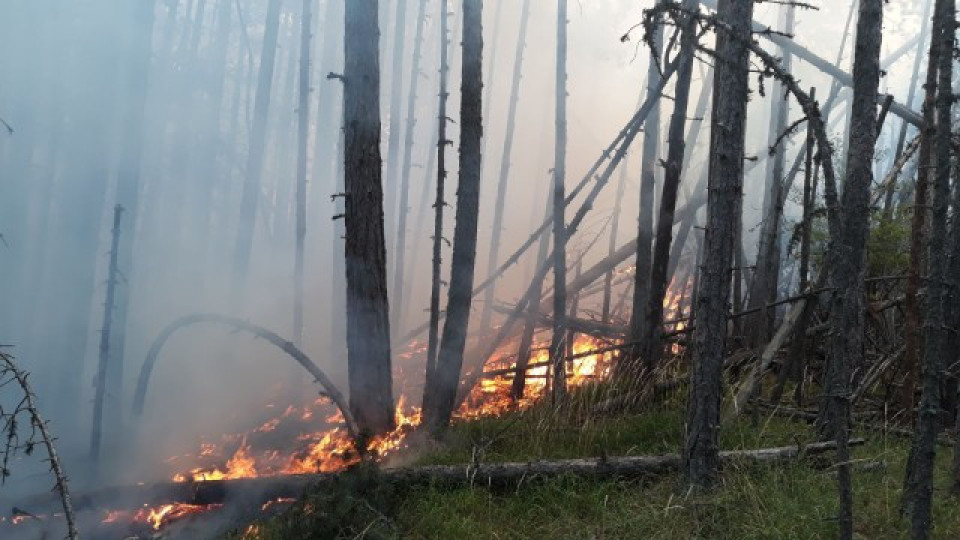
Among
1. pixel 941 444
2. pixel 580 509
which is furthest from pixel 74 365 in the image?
pixel 941 444

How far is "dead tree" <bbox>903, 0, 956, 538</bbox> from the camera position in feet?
12.0

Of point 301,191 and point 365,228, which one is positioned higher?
point 301,191

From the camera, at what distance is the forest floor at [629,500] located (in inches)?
179

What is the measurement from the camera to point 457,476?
19.3 ft

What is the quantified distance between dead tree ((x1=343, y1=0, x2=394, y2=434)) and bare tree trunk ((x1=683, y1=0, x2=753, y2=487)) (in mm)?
4069

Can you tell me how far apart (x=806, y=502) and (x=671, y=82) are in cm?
1549

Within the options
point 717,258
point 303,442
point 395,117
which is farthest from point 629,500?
point 395,117

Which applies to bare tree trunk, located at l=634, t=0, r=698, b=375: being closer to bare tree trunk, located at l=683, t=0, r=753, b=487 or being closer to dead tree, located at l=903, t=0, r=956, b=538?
bare tree trunk, located at l=683, t=0, r=753, b=487

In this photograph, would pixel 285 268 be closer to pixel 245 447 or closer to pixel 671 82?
pixel 245 447

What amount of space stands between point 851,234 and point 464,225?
16.7 ft

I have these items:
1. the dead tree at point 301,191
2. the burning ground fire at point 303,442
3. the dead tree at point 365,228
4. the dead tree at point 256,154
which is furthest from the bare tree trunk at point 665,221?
the dead tree at point 256,154

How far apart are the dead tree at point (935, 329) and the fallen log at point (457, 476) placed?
1.24 meters

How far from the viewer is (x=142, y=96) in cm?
1462

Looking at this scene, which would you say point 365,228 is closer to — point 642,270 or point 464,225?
point 464,225
